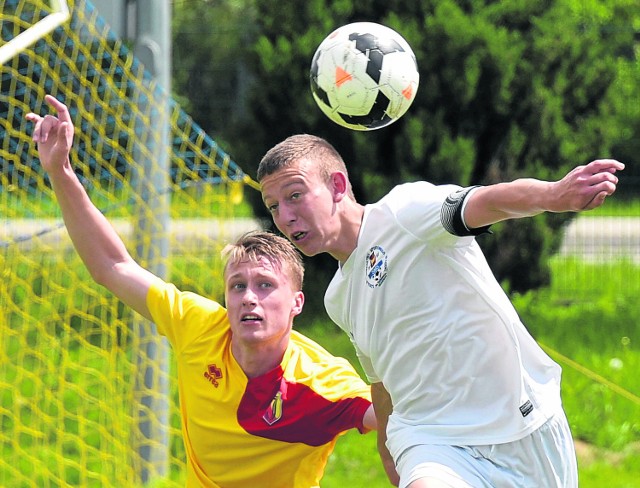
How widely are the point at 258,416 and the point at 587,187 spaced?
1578 millimetres

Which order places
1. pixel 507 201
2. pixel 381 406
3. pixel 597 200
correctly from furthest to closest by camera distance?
1. pixel 381 406
2. pixel 507 201
3. pixel 597 200

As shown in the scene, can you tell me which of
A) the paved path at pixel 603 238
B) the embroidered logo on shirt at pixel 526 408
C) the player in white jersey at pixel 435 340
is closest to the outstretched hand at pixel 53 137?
the player in white jersey at pixel 435 340

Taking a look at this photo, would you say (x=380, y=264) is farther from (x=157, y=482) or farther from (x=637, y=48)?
(x=637, y=48)

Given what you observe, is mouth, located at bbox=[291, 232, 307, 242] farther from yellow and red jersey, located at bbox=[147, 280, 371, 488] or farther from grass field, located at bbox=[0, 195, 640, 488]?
grass field, located at bbox=[0, 195, 640, 488]

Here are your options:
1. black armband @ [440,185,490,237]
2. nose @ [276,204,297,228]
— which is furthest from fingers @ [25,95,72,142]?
black armband @ [440,185,490,237]

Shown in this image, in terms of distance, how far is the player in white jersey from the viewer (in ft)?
12.0

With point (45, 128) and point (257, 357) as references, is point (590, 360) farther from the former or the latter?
point (45, 128)

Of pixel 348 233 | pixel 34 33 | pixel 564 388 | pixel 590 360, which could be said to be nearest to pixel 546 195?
pixel 348 233

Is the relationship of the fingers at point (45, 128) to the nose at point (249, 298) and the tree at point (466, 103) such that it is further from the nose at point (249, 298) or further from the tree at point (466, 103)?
the tree at point (466, 103)

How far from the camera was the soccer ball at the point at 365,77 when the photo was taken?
168 inches

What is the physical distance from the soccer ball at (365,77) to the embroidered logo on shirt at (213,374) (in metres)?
1.06

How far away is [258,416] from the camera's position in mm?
4062

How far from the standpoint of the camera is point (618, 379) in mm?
7629

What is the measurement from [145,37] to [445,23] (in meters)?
3.47
